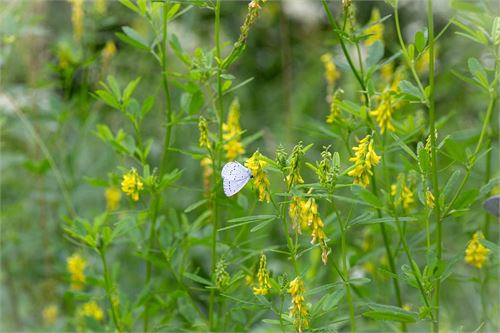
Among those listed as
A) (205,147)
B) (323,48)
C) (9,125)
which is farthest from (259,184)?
(323,48)

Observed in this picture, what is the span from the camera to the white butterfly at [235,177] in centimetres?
117

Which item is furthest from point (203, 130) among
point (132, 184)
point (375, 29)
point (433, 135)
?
point (375, 29)

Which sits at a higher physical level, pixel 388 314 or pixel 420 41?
pixel 420 41

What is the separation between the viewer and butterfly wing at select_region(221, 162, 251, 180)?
1.17 metres

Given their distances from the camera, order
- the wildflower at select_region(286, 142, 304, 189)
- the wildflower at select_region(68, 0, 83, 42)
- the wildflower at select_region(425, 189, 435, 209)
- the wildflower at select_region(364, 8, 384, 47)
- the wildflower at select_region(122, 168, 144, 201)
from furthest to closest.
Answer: the wildflower at select_region(68, 0, 83, 42)
the wildflower at select_region(364, 8, 384, 47)
the wildflower at select_region(122, 168, 144, 201)
the wildflower at select_region(425, 189, 435, 209)
the wildflower at select_region(286, 142, 304, 189)

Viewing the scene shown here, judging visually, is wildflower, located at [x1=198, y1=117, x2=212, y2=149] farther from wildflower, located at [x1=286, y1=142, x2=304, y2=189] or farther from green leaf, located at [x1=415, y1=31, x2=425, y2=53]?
green leaf, located at [x1=415, y1=31, x2=425, y2=53]

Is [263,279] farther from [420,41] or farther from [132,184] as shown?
[420,41]

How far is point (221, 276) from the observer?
1356mm

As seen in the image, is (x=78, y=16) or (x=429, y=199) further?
(x=78, y=16)

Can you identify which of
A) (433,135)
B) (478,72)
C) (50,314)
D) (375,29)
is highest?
(375,29)

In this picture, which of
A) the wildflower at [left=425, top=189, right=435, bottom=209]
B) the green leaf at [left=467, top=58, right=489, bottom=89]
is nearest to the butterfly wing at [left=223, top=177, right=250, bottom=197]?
the wildflower at [left=425, top=189, right=435, bottom=209]

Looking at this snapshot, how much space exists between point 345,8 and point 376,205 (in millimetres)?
353

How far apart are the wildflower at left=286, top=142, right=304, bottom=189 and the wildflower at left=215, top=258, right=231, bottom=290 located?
0.27m

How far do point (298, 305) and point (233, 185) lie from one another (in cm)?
22
